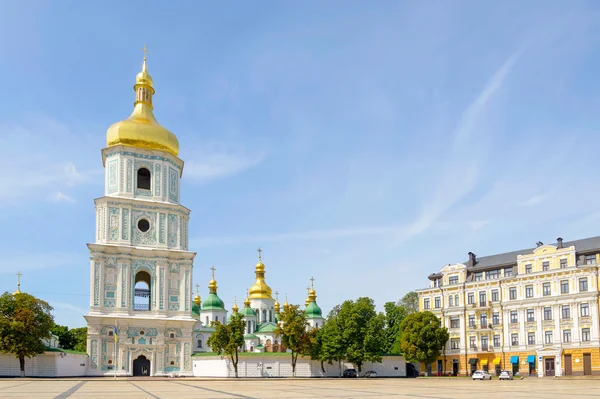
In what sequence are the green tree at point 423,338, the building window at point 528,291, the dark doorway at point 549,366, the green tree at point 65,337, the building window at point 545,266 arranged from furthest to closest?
the green tree at point 65,337 → the green tree at point 423,338 → the building window at point 528,291 → the building window at point 545,266 → the dark doorway at point 549,366

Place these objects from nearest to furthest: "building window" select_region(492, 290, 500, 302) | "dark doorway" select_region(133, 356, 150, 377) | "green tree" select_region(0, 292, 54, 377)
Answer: "green tree" select_region(0, 292, 54, 377), "dark doorway" select_region(133, 356, 150, 377), "building window" select_region(492, 290, 500, 302)

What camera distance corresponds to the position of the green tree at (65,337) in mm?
100688

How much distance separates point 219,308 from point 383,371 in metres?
37.2

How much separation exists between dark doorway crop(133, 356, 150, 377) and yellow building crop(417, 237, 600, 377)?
31.4 m

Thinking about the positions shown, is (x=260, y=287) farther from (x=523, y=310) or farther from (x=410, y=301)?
(x=523, y=310)

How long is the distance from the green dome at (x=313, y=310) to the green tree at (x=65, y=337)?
121ft

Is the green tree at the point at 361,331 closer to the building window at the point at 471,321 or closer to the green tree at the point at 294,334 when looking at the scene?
the green tree at the point at 294,334

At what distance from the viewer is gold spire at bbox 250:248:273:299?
101750mm

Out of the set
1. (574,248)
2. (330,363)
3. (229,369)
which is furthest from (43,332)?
(574,248)

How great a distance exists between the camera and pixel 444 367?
73.8 metres

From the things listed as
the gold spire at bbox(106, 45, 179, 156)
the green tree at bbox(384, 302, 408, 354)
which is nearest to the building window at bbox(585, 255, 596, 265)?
the green tree at bbox(384, 302, 408, 354)

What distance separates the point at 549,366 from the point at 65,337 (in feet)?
233

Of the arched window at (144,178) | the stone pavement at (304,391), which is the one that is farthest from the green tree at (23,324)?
the stone pavement at (304,391)

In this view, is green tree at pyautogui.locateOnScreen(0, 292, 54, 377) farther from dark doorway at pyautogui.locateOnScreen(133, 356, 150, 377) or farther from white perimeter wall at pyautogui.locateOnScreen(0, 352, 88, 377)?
dark doorway at pyautogui.locateOnScreen(133, 356, 150, 377)
